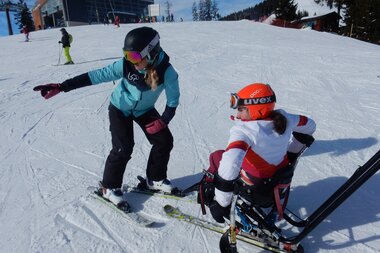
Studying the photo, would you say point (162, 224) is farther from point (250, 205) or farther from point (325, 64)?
point (325, 64)

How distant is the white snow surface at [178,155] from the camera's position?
303 centimetres

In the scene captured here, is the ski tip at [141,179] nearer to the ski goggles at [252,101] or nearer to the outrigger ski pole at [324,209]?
the outrigger ski pole at [324,209]

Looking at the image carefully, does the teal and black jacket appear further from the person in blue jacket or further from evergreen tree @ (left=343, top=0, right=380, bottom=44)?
evergreen tree @ (left=343, top=0, right=380, bottom=44)

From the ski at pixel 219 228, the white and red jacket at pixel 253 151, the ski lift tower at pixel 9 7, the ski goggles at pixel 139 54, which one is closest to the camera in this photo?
the white and red jacket at pixel 253 151

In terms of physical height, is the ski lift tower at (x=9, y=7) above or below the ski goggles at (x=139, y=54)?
above

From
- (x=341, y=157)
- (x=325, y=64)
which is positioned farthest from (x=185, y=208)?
(x=325, y=64)

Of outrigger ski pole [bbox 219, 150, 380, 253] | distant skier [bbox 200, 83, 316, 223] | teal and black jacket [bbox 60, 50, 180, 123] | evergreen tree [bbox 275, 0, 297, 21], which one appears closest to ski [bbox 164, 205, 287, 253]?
outrigger ski pole [bbox 219, 150, 380, 253]

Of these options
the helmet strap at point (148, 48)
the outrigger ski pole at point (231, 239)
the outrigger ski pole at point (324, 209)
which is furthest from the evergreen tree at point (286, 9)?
the outrigger ski pole at point (231, 239)

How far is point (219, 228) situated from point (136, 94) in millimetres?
1556

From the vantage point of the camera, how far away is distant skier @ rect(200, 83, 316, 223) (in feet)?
7.79

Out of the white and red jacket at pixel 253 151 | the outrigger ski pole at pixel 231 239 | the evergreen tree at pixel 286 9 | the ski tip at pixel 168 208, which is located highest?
the evergreen tree at pixel 286 9

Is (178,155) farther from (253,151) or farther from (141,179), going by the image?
(253,151)

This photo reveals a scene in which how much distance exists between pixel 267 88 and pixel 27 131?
511 centimetres

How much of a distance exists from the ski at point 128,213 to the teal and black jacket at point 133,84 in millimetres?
1016
